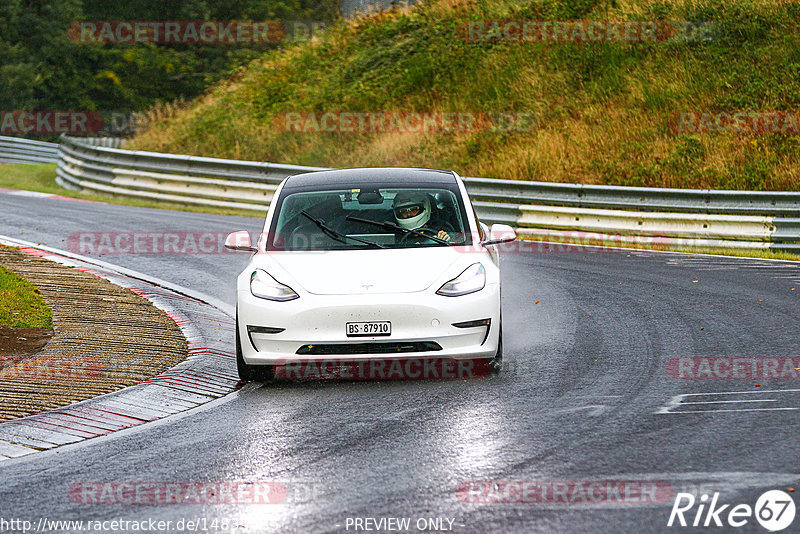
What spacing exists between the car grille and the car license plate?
0.09 metres

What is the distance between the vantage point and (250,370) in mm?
8320

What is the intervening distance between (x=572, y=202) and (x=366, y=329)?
1142cm

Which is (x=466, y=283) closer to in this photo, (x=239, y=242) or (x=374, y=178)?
(x=374, y=178)

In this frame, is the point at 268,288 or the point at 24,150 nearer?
the point at 268,288

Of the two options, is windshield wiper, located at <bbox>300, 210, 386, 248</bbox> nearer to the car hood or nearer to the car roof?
the car hood

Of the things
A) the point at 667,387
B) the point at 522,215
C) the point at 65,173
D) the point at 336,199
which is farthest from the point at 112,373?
the point at 65,173

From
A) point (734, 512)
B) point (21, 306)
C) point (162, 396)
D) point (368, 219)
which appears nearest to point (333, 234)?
point (368, 219)

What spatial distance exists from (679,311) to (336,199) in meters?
4.12

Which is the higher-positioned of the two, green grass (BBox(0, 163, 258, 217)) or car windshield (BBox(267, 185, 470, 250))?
car windshield (BBox(267, 185, 470, 250))

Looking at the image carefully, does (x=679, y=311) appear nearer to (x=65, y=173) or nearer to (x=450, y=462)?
(x=450, y=462)

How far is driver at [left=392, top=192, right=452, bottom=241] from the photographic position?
29.2 feet

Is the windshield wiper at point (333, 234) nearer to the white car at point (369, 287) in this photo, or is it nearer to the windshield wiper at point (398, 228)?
the white car at point (369, 287)

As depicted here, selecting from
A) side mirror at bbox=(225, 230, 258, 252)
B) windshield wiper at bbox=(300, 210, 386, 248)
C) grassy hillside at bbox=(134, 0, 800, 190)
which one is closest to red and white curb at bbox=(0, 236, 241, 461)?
side mirror at bbox=(225, 230, 258, 252)

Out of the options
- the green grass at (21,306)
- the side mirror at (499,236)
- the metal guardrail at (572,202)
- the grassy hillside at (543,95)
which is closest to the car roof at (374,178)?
the side mirror at (499,236)
